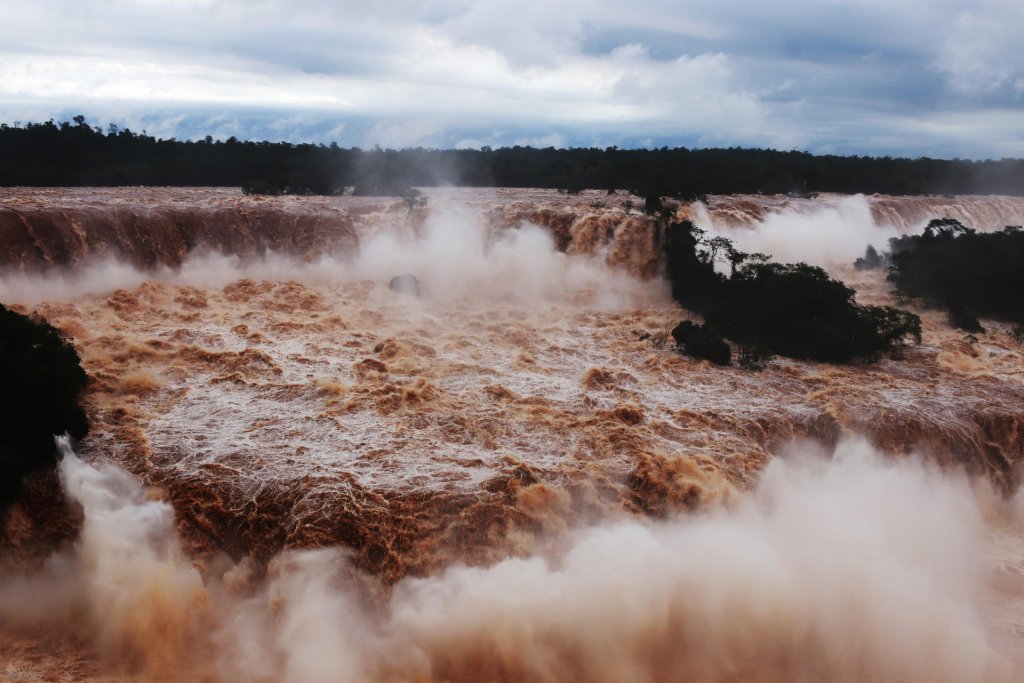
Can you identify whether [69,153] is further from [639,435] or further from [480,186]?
[639,435]

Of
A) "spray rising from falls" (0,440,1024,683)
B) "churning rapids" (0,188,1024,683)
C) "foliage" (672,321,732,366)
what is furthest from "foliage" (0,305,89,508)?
"foliage" (672,321,732,366)

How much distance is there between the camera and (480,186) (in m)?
44.7

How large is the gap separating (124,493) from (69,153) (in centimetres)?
3567

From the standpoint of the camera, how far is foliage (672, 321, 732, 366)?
17.8 m

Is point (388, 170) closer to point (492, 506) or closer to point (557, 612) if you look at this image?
point (492, 506)

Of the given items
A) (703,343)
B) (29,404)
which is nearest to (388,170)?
(703,343)

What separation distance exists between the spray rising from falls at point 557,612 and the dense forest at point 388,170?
22.0 m

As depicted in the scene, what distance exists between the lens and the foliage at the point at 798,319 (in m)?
18.3

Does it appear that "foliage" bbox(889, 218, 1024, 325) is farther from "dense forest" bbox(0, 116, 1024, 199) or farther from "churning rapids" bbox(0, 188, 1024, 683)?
"dense forest" bbox(0, 116, 1024, 199)

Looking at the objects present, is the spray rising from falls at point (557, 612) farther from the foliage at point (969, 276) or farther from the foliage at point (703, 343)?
the foliage at point (969, 276)

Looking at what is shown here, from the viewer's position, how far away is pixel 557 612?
9.55 m

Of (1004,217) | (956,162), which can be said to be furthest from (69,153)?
(956,162)

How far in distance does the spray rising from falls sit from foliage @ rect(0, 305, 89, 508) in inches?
35.2

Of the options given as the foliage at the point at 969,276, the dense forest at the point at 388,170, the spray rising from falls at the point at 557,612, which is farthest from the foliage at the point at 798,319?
the dense forest at the point at 388,170
